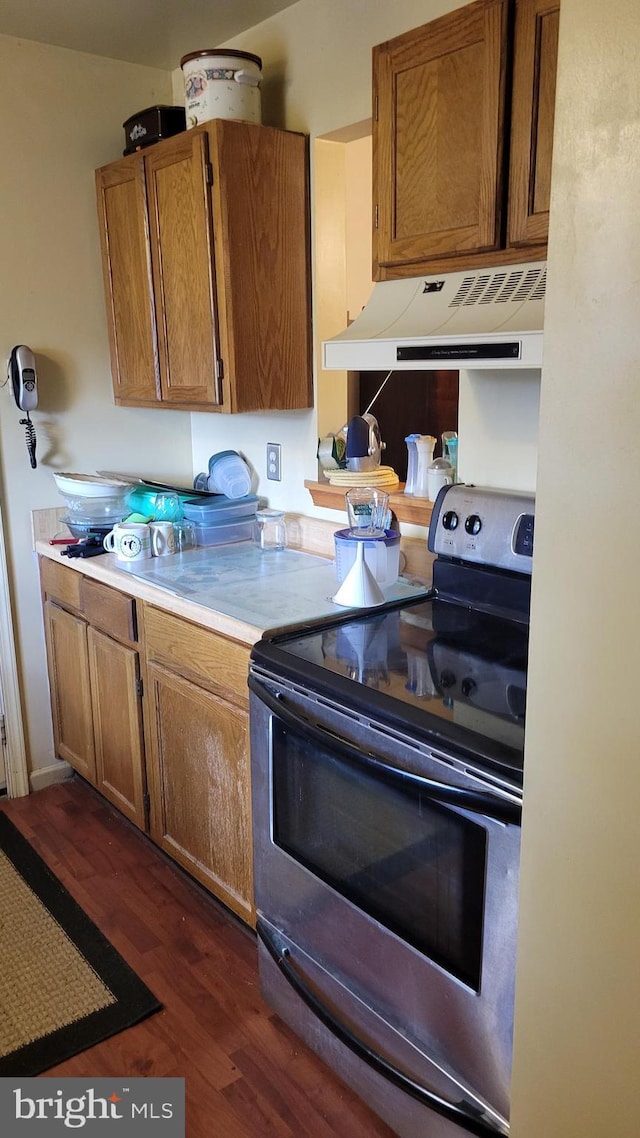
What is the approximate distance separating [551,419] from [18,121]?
7.86 ft

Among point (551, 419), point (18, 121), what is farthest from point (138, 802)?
point (18, 121)

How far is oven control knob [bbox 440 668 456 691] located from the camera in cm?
150

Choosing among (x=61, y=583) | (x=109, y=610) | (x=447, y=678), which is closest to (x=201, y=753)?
(x=109, y=610)

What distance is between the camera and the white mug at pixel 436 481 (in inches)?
83.2

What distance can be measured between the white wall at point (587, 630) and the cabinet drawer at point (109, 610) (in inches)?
59.8

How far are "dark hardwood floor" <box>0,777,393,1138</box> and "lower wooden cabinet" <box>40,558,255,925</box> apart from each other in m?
0.12

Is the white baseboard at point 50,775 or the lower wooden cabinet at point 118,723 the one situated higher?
the lower wooden cabinet at point 118,723

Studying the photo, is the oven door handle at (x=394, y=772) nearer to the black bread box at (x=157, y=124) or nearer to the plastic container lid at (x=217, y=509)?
the plastic container lid at (x=217, y=509)

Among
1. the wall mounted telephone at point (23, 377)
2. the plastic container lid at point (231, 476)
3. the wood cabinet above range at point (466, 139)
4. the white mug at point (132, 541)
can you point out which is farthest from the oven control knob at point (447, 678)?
the wall mounted telephone at point (23, 377)

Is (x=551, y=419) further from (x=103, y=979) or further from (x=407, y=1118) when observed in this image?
(x=103, y=979)

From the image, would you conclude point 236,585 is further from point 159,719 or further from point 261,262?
point 261,262

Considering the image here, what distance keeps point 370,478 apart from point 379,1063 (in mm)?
1390

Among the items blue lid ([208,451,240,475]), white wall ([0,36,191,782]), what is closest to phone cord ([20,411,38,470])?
white wall ([0,36,191,782])

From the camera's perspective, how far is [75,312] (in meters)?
2.79
